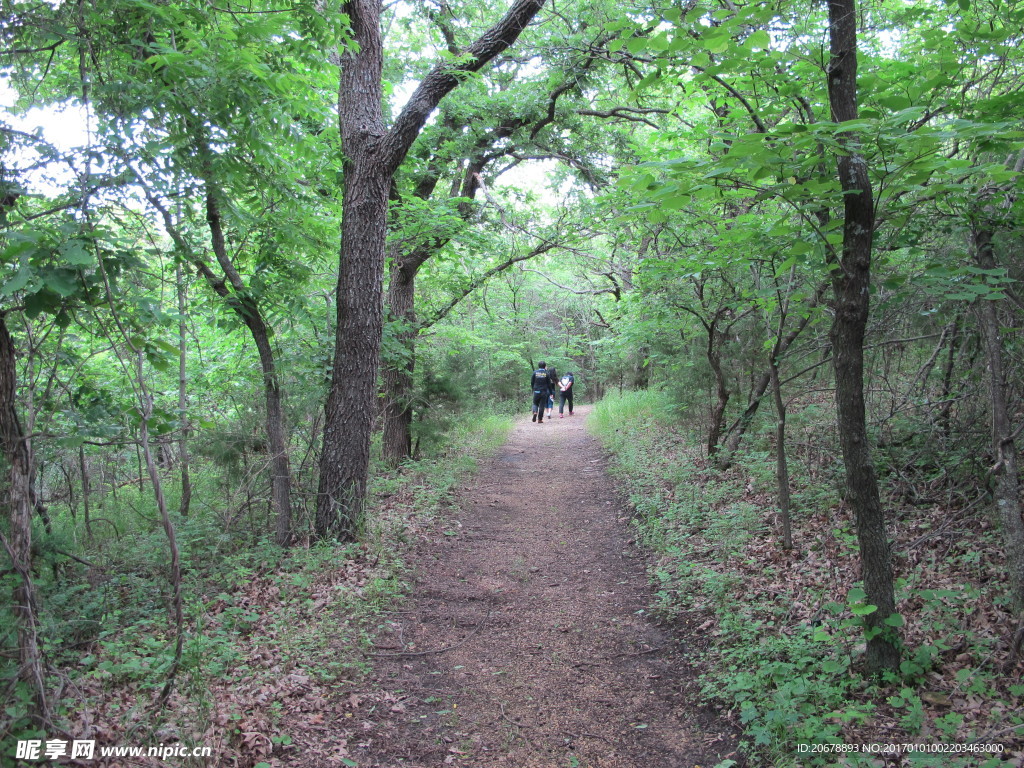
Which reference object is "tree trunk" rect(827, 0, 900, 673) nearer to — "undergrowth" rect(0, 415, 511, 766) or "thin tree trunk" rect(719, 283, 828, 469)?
"thin tree trunk" rect(719, 283, 828, 469)

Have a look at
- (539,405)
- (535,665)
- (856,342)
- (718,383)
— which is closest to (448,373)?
(718,383)

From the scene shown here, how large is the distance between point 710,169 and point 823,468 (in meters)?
5.11

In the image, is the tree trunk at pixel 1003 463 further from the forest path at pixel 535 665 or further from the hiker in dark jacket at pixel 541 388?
the hiker in dark jacket at pixel 541 388

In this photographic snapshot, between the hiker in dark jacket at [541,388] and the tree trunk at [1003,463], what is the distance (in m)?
14.6

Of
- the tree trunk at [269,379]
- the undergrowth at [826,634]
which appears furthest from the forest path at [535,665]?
the tree trunk at [269,379]

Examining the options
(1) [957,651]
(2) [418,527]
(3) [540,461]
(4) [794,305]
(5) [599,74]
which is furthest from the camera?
(3) [540,461]

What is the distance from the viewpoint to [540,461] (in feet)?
39.9

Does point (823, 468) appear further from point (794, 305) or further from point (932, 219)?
point (932, 219)

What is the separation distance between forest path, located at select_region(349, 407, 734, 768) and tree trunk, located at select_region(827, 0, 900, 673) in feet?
4.04

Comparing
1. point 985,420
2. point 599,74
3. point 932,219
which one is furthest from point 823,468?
point 599,74

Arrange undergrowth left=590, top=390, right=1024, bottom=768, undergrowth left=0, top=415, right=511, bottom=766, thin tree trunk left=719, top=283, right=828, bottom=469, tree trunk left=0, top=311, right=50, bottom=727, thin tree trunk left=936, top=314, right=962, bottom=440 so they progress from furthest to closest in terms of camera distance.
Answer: thin tree trunk left=719, top=283, right=828, bottom=469
thin tree trunk left=936, top=314, right=962, bottom=440
undergrowth left=0, top=415, right=511, bottom=766
undergrowth left=590, top=390, right=1024, bottom=768
tree trunk left=0, top=311, right=50, bottom=727

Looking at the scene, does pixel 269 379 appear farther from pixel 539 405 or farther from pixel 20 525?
pixel 539 405

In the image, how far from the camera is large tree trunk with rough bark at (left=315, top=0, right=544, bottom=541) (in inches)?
249

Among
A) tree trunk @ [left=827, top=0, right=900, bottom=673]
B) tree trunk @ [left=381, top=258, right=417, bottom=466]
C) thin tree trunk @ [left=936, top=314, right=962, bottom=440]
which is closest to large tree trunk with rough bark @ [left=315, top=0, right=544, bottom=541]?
tree trunk @ [left=381, top=258, right=417, bottom=466]
